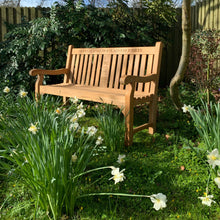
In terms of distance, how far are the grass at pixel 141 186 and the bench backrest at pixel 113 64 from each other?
834 mm

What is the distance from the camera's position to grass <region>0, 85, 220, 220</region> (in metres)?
1.68

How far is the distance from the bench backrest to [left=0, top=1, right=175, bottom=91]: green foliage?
2.45ft

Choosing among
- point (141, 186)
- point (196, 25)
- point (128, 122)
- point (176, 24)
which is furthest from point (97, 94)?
point (176, 24)

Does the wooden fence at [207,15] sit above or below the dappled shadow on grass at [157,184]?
above

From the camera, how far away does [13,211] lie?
1585 mm

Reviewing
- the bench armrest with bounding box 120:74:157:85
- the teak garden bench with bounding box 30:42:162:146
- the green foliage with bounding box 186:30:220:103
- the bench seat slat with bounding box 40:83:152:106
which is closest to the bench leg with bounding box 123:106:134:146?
the teak garden bench with bounding box 30:42:162:146

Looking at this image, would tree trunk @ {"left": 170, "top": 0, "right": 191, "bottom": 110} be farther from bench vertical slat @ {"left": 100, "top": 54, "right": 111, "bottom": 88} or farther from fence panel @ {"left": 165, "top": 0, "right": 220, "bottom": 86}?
fence panel @ {"left": 165, "top": 0, "right": 220, "bottom": 86}

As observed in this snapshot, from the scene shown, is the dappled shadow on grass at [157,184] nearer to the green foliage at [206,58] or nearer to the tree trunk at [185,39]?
the tree trunk at [185,39]

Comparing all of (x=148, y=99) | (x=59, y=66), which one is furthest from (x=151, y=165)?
(x=59, y=66)

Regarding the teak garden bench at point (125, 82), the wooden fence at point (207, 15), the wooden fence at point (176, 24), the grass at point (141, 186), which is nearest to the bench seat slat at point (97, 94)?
the teak garden bench at point (125, 82)

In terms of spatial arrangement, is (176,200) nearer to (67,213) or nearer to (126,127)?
(67,213)

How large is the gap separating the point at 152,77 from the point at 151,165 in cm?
106

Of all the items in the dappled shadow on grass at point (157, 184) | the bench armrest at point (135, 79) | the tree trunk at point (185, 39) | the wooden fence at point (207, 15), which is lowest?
the dappled shadow on grass at point (157, 184)

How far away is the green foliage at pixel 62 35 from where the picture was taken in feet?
15.5
